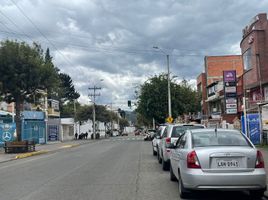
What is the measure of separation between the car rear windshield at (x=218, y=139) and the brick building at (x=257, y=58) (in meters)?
27.7

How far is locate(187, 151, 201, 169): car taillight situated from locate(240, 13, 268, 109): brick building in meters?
28.9

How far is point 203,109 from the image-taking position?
74.3 metres

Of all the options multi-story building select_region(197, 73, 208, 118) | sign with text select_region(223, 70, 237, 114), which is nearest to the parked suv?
sign with text select_region(223, 70, 237, 114)

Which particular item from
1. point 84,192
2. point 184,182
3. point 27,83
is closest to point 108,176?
point 84,192

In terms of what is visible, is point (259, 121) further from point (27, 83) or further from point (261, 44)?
point (27, 83)

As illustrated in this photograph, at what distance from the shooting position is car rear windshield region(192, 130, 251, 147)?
9992 mm

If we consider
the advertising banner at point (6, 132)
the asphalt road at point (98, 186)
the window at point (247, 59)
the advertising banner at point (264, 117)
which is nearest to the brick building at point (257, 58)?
the window at point (247, 59)

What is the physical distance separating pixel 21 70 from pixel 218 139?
25.3 meters

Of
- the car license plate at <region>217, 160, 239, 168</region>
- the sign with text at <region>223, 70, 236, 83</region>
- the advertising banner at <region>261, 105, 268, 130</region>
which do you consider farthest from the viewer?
the sign with text at <region>223, 70, 236, 83</region>

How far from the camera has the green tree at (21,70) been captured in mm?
33000

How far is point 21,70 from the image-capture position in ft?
109

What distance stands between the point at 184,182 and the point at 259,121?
70.6 ft

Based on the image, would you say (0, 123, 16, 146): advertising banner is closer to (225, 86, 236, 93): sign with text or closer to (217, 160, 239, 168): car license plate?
(225, 86, 236, 93): sign with text

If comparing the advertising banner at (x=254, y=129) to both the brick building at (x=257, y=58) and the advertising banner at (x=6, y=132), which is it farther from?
the advertising banner at (x=6, y=132)
